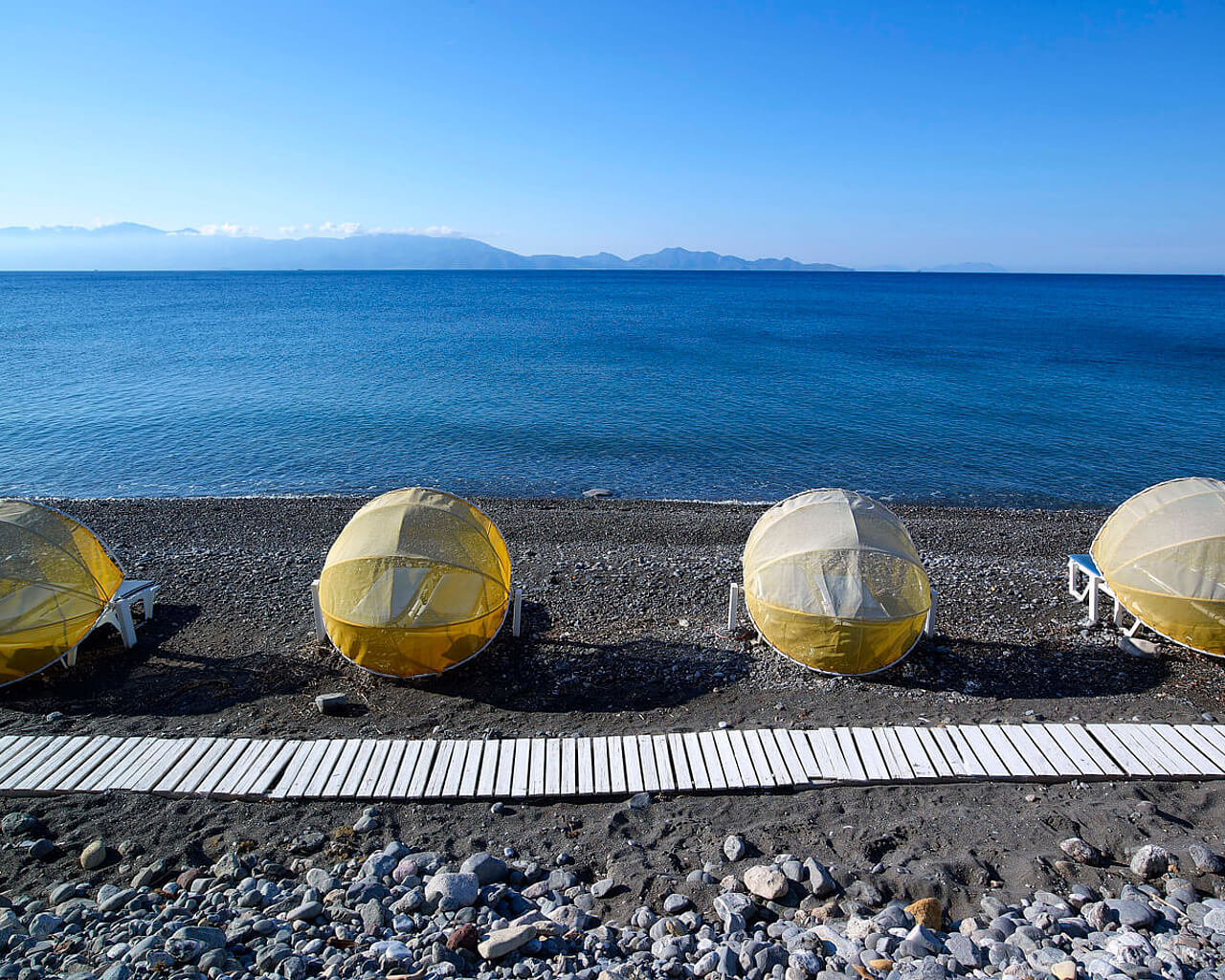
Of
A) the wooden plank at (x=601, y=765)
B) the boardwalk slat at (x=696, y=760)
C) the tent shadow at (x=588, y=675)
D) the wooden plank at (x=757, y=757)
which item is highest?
the wooden plank at (x=757, y=757)

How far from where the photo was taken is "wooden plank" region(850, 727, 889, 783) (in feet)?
32.0

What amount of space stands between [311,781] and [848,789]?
268 inches

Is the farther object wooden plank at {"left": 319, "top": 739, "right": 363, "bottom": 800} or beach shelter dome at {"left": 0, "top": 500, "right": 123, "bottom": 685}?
beach shelter dome at {"left": 0, "top": 500, "right": 123, "bottom": 685}

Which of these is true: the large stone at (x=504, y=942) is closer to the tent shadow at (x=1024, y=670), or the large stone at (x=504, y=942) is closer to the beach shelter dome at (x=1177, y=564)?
the tent shadow at (x=1024, y=670)

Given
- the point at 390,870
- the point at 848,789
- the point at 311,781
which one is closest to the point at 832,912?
the point at 848,789

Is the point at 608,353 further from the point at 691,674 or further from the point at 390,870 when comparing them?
the point at 390,870

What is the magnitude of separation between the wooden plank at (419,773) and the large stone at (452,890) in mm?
1850

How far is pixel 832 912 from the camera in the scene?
24.7 feet

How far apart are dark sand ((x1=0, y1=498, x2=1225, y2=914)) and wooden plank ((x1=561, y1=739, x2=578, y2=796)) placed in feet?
0.96

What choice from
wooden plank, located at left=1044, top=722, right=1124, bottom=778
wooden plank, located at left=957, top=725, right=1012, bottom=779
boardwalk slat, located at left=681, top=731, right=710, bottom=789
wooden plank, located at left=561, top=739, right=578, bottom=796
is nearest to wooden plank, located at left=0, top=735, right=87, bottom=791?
wooden plank, located at left=561, top=739, right=578, bottom=796

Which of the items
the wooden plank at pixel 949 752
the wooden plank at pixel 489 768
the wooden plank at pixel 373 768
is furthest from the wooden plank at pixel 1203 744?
the wooden plank at pixel 373 768

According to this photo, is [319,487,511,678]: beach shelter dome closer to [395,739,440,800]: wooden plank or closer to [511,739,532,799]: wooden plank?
[395,739,440,800]: wooden plank

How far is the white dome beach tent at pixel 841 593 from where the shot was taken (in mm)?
11875

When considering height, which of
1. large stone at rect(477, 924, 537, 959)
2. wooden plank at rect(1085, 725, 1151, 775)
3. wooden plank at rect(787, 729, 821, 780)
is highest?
large stone at rect(477, 924, 537, 959)
